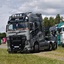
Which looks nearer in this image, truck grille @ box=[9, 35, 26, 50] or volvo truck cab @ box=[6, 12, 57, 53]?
volvo truck cab @ box=[6, 12, 57, 53]

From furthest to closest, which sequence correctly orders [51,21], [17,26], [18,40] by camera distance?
[51,21]
[18,40]
[17,26]

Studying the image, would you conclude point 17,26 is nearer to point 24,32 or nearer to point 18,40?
point 24,32

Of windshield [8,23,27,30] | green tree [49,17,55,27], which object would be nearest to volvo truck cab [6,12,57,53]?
windshield [8,23,27,30]

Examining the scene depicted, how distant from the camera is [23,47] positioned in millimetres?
26375

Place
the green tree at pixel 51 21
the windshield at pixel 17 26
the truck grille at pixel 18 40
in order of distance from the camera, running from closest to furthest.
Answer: the windshield at pixel 17 26 < the truck grille at pixel 18 40 < the green tree at pixel 51 21

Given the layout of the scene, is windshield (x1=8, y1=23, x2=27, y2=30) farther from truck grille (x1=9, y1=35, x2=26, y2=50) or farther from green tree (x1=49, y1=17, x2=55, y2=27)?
green tree (x1=49, y1=17, x2=55, y2=27)

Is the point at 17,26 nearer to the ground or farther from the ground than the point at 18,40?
farther from the ground

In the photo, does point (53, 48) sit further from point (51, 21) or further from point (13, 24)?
point (51, 21)

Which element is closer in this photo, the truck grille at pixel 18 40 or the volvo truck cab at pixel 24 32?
the volvo truck cab at pixel 24 32

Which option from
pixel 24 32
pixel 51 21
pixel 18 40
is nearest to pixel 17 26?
pixel 24 32

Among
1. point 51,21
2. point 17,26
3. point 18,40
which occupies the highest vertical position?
point 17,26

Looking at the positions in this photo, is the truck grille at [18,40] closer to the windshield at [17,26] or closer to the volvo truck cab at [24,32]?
the volvo truck cab at [24,32]

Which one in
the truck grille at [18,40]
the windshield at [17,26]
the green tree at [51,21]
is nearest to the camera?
the windshield at [17,26]

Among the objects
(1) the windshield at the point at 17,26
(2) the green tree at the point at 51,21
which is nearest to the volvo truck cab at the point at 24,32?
(1) the windshield at the point at 17,26
